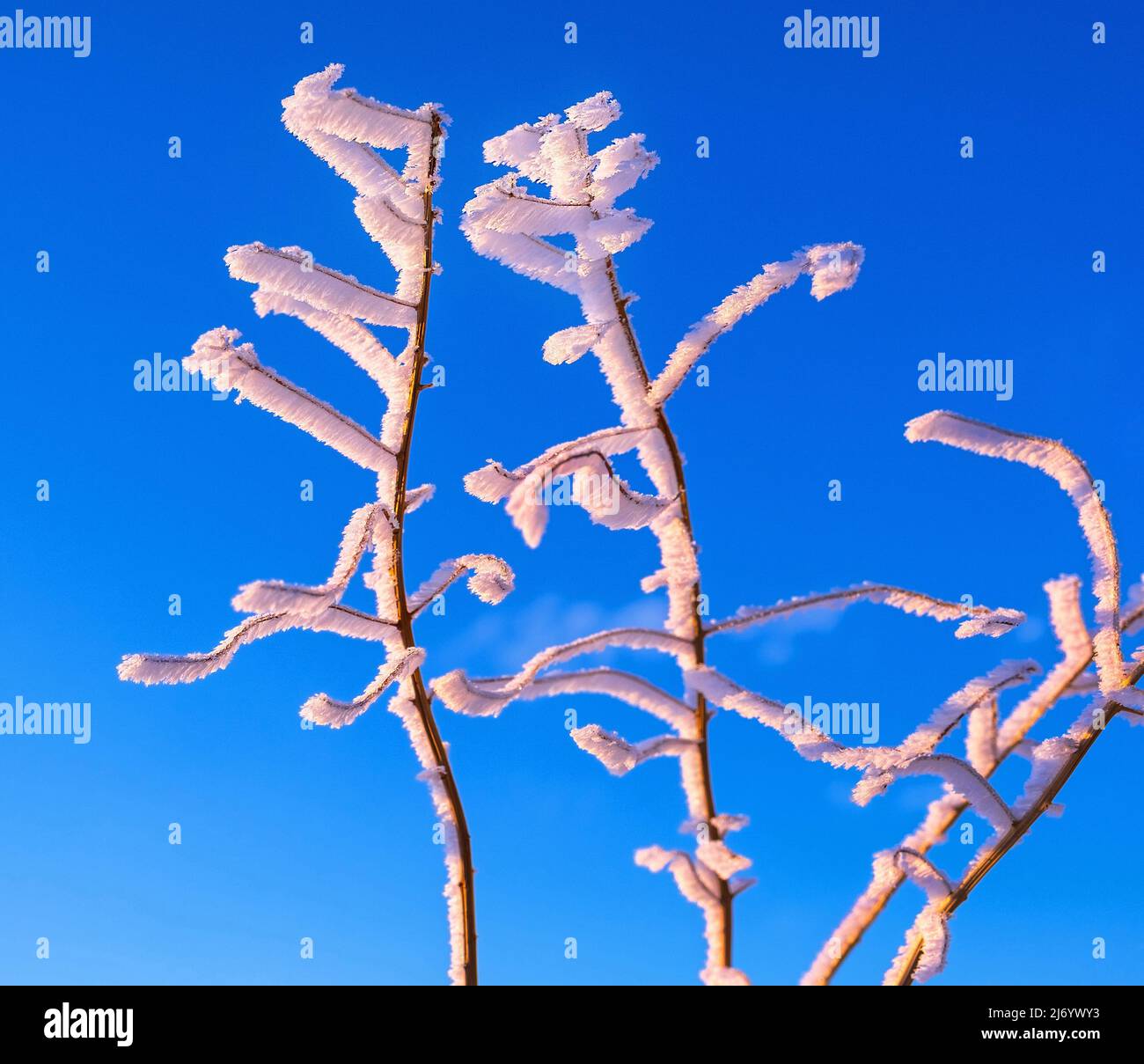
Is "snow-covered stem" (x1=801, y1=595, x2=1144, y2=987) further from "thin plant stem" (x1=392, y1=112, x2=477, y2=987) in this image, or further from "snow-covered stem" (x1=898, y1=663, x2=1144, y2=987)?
"thin plant stem" (x1=392, y1=112, x2=477, y2=987)

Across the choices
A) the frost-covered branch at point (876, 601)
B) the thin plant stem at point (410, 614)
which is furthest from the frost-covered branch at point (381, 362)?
the frost-covered branch at point (876, 601)

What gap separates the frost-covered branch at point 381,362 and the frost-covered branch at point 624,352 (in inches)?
1.7

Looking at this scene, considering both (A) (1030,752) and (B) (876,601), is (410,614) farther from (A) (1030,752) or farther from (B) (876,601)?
(A) (1030,752)

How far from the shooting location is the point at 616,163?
0.68m

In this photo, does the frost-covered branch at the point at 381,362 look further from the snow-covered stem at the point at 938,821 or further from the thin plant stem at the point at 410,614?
the snow-covered stem at the point at 938,821

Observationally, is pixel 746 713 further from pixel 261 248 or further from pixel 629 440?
pixel 261 248

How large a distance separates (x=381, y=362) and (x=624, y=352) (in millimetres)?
164


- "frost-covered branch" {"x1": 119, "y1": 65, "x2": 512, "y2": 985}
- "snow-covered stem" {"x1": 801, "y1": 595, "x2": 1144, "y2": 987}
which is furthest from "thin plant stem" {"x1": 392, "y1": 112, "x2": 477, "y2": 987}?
"snow-covered stem" {"x1": 801, "y1": 595, "x2": 1144, "y2": 987}

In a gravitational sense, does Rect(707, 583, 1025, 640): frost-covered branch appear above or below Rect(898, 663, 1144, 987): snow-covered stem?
above

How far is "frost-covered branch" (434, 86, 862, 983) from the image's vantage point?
2.11 ft

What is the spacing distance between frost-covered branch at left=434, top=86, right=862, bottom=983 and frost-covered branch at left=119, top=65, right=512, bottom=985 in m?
0.04

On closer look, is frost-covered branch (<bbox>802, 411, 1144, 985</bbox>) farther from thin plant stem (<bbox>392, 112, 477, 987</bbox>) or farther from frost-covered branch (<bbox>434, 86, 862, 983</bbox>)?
thin plant stem (<bbox>392, 112, 477, 987</bbox>)

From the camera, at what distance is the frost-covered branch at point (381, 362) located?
0.61m
